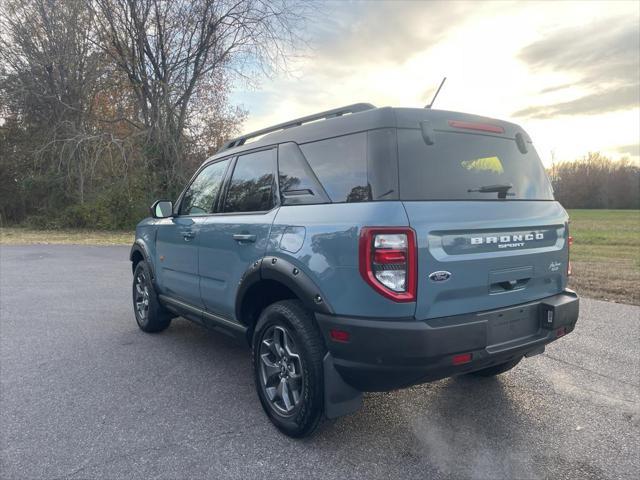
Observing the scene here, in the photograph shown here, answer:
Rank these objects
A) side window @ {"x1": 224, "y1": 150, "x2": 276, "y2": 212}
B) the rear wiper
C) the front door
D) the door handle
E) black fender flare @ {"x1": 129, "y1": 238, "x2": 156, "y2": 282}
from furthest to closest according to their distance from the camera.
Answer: black fender flare @ {"x1": 129, "y1": 238, "x2": 156, "y2": 282}
the front door
side window @ {"x1": 224, "y1": 150, "x2": 276, "y2": 212}
the door handle
the rear wiper

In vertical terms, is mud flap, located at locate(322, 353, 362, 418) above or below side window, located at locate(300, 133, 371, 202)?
below

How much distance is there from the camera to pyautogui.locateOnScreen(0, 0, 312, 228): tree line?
19.9m

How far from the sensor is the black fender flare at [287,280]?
266 centimetres

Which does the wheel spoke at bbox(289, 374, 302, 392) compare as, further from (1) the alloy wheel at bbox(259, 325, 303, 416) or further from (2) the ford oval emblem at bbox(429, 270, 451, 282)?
(2) the ford oval emblem at bbox(429, 270, 451, 282)

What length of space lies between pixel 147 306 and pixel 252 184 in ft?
7.96

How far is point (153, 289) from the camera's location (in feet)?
16.5

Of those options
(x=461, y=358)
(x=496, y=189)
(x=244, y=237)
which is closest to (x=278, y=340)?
(x=244, y=237)

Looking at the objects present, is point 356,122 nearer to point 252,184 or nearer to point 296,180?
point 296,180

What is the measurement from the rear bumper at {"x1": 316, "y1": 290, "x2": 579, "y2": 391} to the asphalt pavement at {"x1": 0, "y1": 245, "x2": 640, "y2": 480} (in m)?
0.54

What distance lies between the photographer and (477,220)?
266 cm

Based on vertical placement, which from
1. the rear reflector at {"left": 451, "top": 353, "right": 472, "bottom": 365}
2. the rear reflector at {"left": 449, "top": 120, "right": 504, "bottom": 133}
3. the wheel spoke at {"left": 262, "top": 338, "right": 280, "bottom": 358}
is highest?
the rear reflector at {"left": 449, "top": 120, "right": 504, "bottom": 133}

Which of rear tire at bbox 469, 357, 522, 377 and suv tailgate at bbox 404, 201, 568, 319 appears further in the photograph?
rear tire at bbox 469, 357, 522, 377

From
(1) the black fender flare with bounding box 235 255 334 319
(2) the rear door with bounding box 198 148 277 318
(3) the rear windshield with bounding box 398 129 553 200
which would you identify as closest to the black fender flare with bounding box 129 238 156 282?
(2) the rear door with bounding box 198 148 277 318

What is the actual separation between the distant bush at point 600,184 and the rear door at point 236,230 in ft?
214
